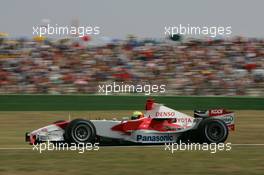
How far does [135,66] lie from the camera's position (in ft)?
75.0

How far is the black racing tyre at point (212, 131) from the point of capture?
11.0 metres

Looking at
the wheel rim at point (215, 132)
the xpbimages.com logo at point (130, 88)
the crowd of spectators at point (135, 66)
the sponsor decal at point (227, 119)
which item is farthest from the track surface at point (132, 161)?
the crowd of spectators at point (135, 66)

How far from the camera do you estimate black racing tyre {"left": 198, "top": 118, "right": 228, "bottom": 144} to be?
36.0 feet

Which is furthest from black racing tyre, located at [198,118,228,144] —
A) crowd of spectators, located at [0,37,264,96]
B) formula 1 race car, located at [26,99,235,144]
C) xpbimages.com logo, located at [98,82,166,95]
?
crowd of spectators, located at [0,37,264,96]

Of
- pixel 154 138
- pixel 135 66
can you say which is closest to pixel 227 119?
pixel 154 138

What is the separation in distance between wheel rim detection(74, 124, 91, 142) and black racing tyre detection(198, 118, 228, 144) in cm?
205

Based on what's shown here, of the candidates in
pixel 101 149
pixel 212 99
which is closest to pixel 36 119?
pixel 212 99

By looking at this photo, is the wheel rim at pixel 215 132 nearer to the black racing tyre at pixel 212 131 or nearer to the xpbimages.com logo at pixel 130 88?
the black racing tyre at pixel 212 131

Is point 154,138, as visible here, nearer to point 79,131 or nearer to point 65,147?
point 79,131

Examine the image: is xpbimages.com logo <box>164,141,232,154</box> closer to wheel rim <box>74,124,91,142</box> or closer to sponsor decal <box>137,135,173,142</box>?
sponsor decal <box>137,135,173,142</box>

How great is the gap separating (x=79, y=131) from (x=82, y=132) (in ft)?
0.19

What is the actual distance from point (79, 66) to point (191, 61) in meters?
4.30

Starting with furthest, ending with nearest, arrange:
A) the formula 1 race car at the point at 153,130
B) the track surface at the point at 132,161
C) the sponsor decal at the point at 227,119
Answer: the sponsor decal at the point at 227,119
the formula 1 race car at the point at 153,130
the track surface at the point at 132,161

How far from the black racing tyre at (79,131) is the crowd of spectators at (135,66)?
11.0 metres
